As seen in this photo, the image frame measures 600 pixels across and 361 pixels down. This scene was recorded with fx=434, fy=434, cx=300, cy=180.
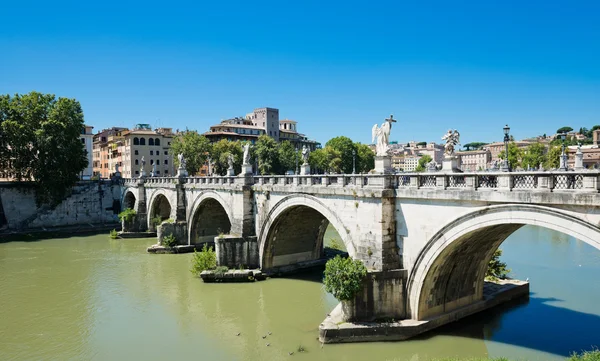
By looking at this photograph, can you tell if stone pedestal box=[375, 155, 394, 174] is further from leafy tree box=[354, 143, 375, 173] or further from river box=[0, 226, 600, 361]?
leafy tree box=[354, 143, 375, 173]

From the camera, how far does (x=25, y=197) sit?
43.4 metres

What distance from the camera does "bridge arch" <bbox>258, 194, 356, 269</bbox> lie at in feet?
71.6

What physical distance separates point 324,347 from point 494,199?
7225mm

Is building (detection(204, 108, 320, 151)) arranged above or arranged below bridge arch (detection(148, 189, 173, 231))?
above

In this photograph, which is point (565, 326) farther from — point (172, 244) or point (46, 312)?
point (172, 244)

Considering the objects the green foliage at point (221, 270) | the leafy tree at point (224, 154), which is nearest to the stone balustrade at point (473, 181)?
the green foliage at point (221, 270)

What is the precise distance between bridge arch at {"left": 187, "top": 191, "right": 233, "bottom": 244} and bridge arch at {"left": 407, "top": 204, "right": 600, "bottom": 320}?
724 inches

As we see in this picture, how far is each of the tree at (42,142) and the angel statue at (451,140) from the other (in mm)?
39652

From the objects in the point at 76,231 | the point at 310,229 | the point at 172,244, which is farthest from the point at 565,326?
the point at 76,231

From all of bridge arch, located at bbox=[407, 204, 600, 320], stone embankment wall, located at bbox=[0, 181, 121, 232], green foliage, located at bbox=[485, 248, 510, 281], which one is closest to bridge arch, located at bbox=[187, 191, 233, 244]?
green foliage, located at bbox=[485, 248, 510, 281]

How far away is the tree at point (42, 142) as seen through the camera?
41.2m

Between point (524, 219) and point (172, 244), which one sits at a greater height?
point (524, 219)

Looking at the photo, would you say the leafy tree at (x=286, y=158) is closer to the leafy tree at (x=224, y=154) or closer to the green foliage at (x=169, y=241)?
the leafy tree at (x=224, y=154)

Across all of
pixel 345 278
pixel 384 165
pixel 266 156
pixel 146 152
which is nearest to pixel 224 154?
pixel 266 156
